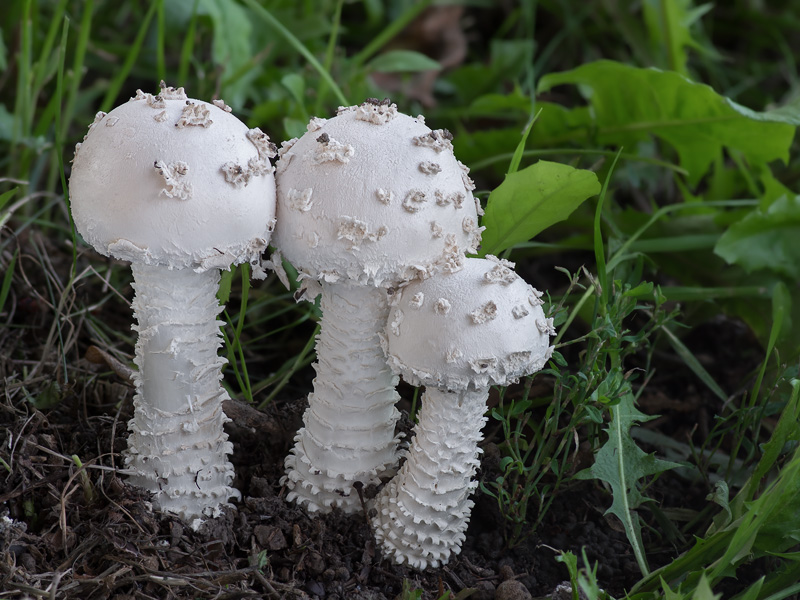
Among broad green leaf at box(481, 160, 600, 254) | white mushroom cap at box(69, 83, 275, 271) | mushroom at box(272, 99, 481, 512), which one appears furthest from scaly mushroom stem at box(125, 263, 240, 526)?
broad green leaf at box(481, 160, 600, 254)

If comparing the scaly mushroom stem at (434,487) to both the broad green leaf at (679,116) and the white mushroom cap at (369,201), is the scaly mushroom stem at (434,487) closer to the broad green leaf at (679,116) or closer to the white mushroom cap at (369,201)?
the white mushroom cap at (369,201)

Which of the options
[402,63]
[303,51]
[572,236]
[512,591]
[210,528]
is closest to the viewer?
[512,591]

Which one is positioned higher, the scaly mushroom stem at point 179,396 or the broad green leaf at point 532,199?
the broad green leaf at point 532,199

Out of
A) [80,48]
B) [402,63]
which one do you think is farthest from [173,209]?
[402,63]

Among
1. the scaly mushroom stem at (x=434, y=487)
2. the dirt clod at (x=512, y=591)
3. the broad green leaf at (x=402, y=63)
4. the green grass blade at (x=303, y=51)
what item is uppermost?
the green grass blade at (x=303, y=51)

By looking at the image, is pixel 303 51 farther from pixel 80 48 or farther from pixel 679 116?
pixel 679 116

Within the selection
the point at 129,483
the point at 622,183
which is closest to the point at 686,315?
the point at 622,183

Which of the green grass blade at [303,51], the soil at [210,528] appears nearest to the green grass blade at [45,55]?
the green grass blade at [303,51]

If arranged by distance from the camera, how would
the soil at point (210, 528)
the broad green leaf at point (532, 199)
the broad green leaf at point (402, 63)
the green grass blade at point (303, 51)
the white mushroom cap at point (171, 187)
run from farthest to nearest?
1. the broad green leaf at point (402, 63)
2. the green grass blade at point (303, 51)
3. the broad green leaf at point (532, 199)
4. the soil at point (210, 528)
5. the white mushroom cap at point (171, 187)
